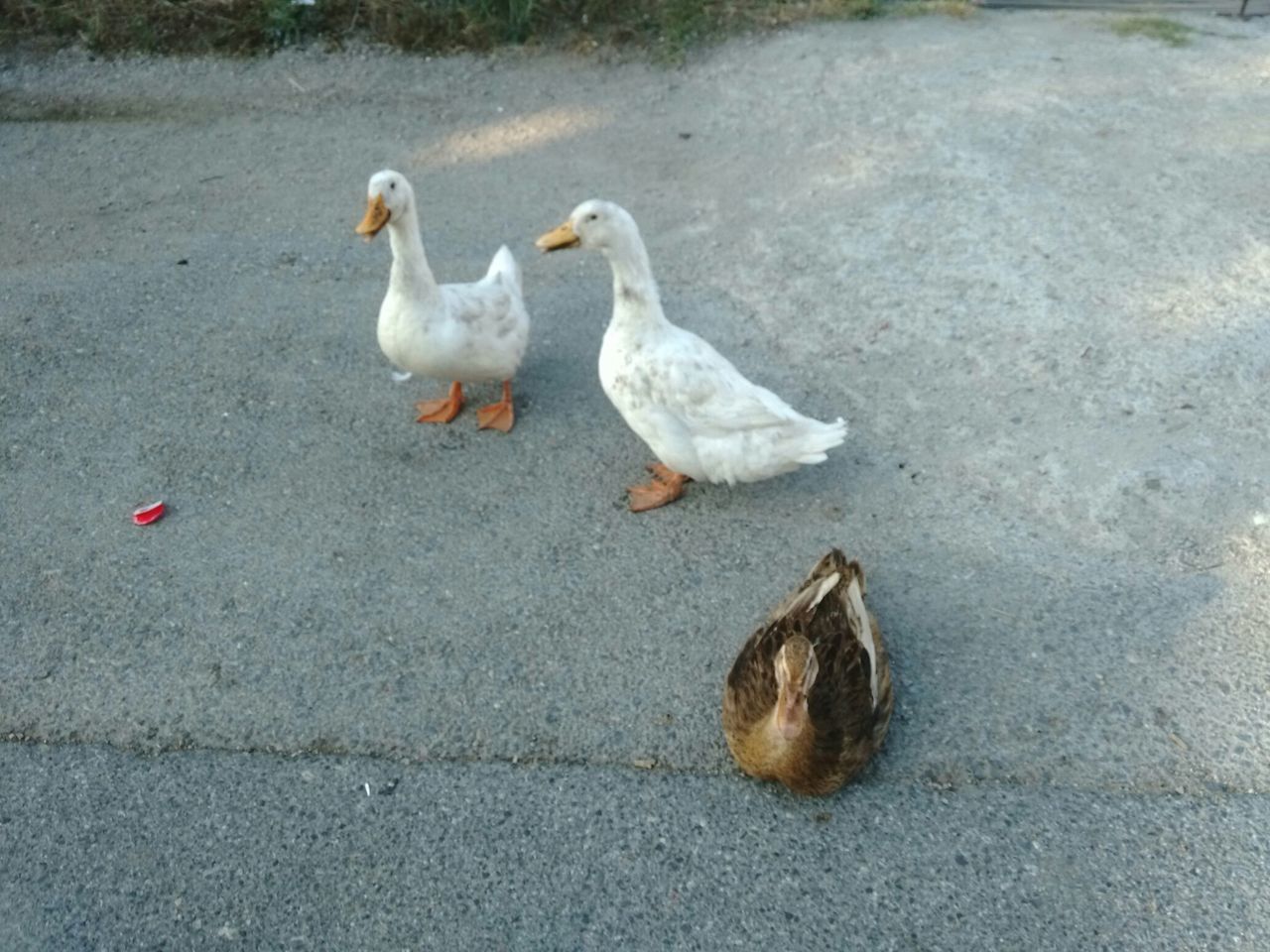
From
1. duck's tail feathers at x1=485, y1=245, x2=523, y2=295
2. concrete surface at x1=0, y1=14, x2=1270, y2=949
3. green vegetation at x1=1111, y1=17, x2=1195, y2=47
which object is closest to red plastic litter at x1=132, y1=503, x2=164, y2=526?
concrete surface at x1=0, y1=14, x2=1270, y2=949

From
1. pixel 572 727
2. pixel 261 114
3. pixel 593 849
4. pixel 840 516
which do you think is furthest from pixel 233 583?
pixel 261 114

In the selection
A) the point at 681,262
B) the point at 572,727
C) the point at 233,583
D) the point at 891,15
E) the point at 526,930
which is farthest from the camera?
the point at 891,15

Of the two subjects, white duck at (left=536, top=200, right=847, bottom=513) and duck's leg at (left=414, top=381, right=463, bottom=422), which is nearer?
white duck at (left=536, top=200, right=847, bottom=513)

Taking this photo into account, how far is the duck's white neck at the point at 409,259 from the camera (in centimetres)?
419

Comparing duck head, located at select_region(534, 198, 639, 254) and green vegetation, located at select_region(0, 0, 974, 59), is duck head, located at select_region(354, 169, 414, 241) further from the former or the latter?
A: green vegetation, located at select_region(0, 0, 974, 59)

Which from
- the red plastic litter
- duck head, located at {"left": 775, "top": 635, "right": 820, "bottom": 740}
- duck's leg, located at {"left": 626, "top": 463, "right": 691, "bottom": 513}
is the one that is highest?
duck head, located at {"left": 775, "top": 635, "right": 820, "bottom": 740}

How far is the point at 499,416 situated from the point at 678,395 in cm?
91

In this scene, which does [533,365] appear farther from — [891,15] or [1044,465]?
[891,15]

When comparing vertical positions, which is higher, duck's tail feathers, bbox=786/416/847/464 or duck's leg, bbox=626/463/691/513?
duck's tail feathers, bbox=786/416/847/464

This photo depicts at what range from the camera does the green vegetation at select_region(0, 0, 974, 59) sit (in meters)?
6.92

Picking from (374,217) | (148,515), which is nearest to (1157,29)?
(374,217)

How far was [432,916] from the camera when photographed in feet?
9.58

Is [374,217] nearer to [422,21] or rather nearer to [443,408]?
[443,408]

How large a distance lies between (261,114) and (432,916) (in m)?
4.92
